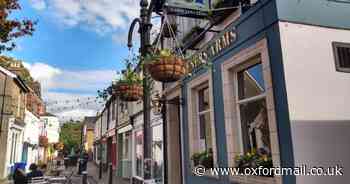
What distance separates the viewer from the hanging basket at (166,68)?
364cm

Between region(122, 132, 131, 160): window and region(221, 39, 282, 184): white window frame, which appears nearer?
region(221, 39, 282, 184): white window frame

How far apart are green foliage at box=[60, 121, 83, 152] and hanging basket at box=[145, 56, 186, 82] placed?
183ft

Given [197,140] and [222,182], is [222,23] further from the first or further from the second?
[222,182]

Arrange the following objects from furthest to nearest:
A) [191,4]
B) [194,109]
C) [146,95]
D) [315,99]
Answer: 1. [194,109]
2. [191,4]
3. [315,99]
4. [146,95]

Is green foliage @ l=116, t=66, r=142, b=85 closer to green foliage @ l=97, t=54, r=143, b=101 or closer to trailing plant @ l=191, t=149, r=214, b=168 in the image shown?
green foliage @ l=97, t=54, r=143, b=101

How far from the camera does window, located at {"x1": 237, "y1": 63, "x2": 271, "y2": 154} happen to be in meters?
4.25

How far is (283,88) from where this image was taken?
139 inches

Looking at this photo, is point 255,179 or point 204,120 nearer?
point 255,179

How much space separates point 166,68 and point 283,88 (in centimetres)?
151

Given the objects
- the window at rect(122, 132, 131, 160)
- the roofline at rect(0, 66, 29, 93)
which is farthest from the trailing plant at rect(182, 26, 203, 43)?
the roofline at rect(0, 66, 29, 93)

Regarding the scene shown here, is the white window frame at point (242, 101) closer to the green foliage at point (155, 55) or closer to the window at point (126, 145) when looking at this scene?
the green foliage at point (155, 55)

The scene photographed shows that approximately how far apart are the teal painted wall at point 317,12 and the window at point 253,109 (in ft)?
2.97

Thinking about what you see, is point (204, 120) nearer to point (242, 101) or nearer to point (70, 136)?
point (242, 101)

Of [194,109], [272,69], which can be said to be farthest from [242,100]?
[194,109]
